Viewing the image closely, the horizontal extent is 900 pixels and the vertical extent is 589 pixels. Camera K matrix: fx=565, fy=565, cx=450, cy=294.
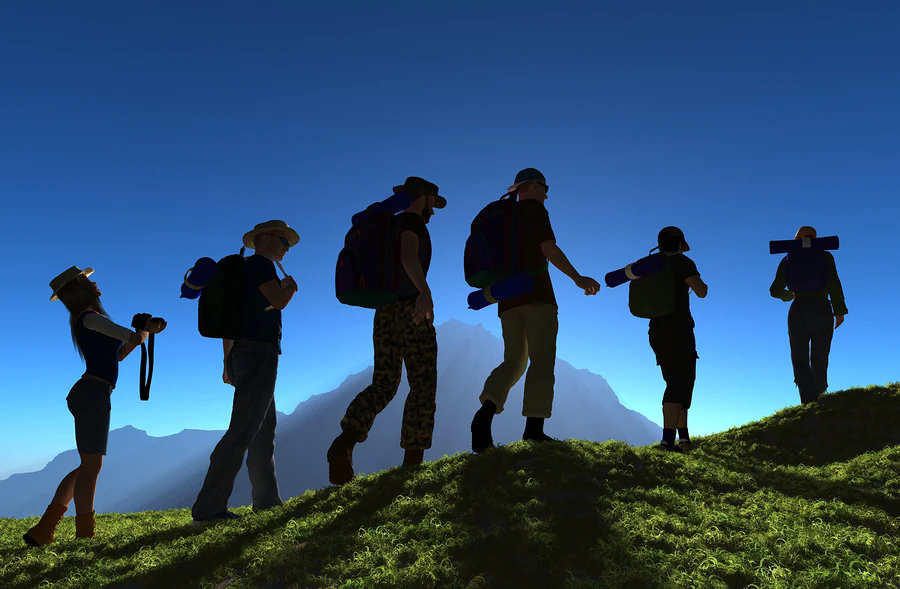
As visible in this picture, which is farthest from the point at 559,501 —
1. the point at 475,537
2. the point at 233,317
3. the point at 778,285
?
the point at 778,285

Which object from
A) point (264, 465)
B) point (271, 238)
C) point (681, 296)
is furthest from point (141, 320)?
point (681, 296)

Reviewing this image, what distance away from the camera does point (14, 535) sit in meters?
9.53

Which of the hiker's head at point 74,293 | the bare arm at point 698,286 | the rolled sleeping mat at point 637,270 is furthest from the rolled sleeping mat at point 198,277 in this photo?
the bare arm at point 698,286

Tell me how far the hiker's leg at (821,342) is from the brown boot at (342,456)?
12.4 meters

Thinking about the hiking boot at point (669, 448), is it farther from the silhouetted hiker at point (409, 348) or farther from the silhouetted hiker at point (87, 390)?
the silhouetted hiker at point (87, 390)

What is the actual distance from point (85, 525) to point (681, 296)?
34.2 feet

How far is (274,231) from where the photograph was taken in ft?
27.6

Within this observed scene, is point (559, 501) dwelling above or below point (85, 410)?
below

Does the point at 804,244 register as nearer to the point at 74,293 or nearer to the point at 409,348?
the point at 409,348

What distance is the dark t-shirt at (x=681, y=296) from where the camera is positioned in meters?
10.5

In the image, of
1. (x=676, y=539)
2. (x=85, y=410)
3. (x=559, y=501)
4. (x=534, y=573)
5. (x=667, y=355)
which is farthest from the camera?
(x=667, y=355)

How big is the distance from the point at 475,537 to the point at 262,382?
3868 millimetres

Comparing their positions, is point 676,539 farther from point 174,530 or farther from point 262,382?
point 174,530

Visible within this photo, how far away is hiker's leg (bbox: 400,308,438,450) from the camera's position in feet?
24.9
